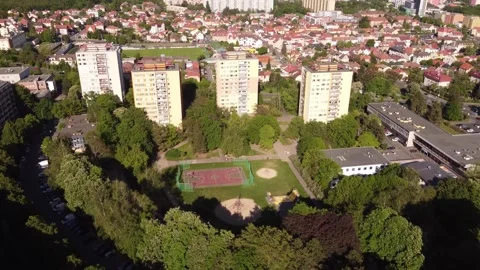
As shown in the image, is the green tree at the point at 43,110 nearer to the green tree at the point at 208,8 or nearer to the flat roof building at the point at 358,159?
the flat roof building at the point at 358,159

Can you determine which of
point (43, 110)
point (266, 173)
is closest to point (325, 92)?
point (266, 173)

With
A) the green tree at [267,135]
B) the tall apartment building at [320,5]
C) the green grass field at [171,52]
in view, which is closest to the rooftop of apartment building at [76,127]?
the green tree at [267,135]

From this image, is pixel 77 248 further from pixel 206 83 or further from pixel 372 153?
pixel 206 83

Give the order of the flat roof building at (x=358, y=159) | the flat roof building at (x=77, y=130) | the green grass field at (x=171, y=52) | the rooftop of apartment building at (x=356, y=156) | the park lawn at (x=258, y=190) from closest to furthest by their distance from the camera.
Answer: the park lawn at (x=258, y=190) < the flat roof building at (x=358, y=159) < the rooftop of apartment building at (x=356, y=156) < the flat roof building at (x=77, y=130) < the green grass field at (x=171, y=52)

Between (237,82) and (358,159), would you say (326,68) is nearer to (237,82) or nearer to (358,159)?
(237,82)

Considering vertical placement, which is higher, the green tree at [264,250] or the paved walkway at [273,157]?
the green tree at [264,250]
